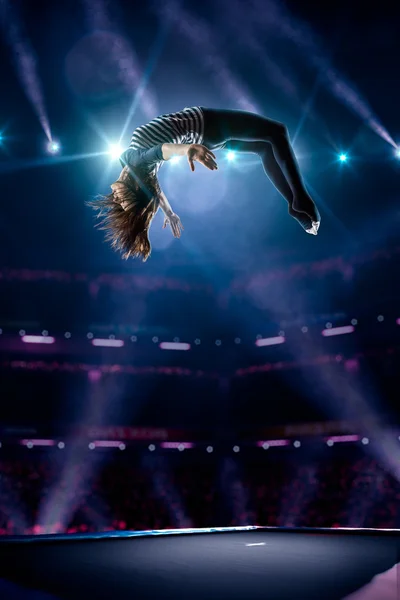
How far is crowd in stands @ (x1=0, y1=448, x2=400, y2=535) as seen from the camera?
10625mm

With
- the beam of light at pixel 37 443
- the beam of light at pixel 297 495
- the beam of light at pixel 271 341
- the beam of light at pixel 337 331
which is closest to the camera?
the beam of light at pixel 297 495

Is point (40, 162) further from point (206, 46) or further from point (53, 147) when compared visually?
point (206, 46)

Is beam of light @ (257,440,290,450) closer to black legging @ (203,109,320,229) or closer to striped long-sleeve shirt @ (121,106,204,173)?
black legging @ (203,109,320,229)

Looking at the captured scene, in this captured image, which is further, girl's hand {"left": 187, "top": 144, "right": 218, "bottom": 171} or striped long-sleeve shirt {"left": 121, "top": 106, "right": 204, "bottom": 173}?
striped long-sleeve shirt {"left": 121, "top": 106, "right": 204, "bottom": 173}

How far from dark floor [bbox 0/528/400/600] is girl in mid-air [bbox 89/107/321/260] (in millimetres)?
1970

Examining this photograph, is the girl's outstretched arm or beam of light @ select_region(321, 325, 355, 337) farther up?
beam of light @ select_region(321, 325, 355, 337)

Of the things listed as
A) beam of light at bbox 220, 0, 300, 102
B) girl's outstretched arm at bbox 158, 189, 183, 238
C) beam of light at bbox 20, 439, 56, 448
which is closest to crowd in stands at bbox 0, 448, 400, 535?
beam of light at bbox 20, 439, 56, 448

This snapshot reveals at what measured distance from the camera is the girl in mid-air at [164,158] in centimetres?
325

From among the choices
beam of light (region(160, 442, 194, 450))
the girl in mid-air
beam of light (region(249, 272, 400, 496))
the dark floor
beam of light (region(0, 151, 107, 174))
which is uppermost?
beam of light (region(0, 151, 107, 174))

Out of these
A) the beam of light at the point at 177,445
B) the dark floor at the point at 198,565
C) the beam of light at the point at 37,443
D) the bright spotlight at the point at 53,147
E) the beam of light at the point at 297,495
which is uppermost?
the bright spotlight at the point at 53,147

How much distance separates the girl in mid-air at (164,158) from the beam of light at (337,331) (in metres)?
10.4

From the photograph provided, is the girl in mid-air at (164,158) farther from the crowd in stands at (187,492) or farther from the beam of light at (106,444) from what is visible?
the beam of light at (106,444)

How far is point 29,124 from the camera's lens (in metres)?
7.39

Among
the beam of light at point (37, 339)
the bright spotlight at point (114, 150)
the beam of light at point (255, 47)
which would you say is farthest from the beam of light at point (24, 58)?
the beam of light at point (37, 339)
